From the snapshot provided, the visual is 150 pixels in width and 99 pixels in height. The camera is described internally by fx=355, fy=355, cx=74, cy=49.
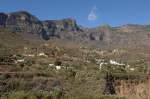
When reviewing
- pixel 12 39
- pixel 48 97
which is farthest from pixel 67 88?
pixel 12 39

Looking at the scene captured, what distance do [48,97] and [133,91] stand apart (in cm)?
560

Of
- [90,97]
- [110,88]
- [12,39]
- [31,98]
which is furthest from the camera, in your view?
[12,39]

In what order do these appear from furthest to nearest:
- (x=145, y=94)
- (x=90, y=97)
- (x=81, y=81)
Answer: (x=81, y=81) → (x=145, y=94) → (x=90, y=97)

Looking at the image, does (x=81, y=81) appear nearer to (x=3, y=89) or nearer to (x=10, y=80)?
(x=10, y=80)

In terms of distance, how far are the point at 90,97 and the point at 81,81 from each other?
300 inches

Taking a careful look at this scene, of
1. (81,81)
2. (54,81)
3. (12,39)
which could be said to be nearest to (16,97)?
(54,81)

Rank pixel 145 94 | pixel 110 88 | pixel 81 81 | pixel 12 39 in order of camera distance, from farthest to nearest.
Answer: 1. pixel 12 39
2. pixel 81 81
3. pixel 110 88
4. pixel 145 94

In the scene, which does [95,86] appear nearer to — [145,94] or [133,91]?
[133,91]

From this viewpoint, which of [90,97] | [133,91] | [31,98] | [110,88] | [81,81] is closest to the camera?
[31,98]

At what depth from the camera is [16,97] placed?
11.9 meters

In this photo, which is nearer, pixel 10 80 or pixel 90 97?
pixel 90 97

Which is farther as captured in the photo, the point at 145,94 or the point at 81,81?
the point at 81,81

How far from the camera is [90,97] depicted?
12.7m

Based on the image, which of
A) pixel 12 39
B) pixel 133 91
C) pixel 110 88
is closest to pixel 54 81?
pixel 110 88
